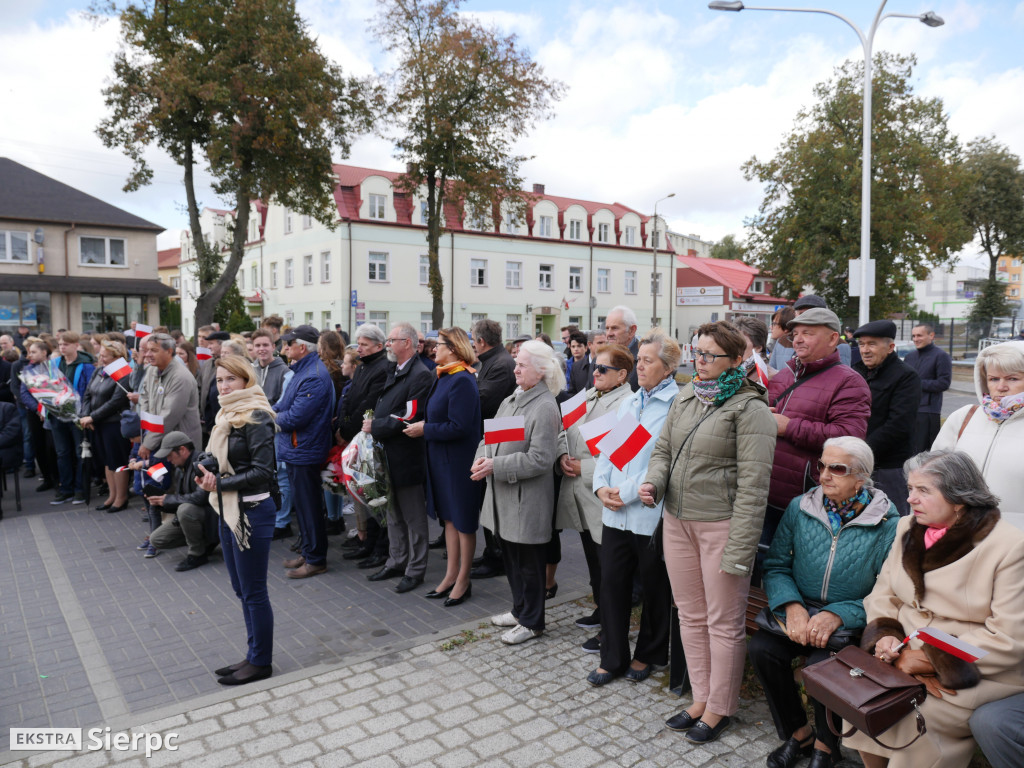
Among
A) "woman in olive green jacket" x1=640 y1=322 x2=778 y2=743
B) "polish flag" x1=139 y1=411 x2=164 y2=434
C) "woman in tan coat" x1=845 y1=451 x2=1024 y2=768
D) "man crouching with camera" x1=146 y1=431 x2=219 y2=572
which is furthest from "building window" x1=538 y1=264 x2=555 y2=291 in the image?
"woman in tan coat" x1=845 y1=451 x2=1024 y2=768

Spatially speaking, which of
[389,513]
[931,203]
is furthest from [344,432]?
[931,203]

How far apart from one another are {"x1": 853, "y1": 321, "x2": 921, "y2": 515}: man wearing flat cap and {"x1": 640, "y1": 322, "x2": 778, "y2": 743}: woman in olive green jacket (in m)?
2.26

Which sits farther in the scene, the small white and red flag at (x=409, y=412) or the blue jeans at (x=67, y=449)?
the blue jeans at (x=67, y=449)

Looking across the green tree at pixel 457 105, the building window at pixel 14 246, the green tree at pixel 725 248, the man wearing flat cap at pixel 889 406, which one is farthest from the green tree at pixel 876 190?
the green tree at pixel 725 248

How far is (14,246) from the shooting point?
101ft

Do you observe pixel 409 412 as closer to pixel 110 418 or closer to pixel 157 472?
pixel 157 472

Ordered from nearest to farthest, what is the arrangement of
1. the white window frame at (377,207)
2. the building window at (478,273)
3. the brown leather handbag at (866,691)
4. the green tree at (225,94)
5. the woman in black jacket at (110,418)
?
the brown leather handbag at (866,691)
the woman in black jacket at (110,418)
the green tree at (225,94)
the white window frame at (377,207)
the building window at (478,273)

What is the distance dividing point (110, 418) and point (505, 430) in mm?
6321

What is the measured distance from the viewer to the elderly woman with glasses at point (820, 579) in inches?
132

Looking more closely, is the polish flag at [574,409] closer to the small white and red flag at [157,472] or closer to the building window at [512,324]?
the small white and red flag at [157,472]

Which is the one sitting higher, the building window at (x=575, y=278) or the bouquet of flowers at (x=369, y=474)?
the building window at (x=575, y=278)

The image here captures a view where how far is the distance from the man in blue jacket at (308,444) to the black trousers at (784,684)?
4120 millimetres

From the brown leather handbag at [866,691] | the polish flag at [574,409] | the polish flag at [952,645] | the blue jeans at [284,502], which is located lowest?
the blue jeans at [284,502]

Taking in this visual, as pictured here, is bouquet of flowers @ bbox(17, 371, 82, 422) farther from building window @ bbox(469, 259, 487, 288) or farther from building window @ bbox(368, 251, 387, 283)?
building window @ bbox(469, 259, 487, 288)
